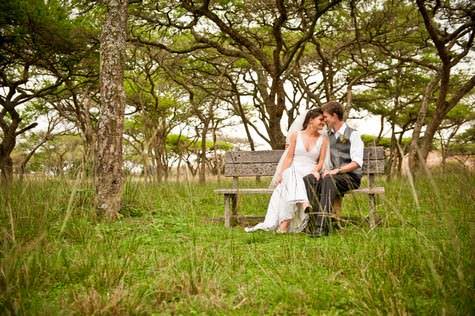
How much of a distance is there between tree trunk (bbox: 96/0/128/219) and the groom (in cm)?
217

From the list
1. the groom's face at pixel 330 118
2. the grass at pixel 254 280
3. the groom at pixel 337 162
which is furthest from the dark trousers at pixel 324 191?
the grass at pixel 254 280

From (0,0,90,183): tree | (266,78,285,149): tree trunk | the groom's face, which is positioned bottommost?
the groom's face

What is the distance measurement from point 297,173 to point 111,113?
222cm

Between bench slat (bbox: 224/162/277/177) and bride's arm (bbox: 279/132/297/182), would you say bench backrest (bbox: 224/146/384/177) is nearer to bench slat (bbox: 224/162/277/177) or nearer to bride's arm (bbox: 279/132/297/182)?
bench slat (bbox: 224/162/277/177)

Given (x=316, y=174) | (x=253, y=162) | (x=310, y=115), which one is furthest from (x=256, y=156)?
(x=316, y=174)

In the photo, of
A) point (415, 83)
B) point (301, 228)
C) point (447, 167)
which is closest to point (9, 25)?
point (301, 228)

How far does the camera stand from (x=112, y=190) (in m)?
5.13

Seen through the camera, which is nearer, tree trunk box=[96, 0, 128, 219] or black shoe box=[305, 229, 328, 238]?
black shoe box=[305, 229, 328, 238]

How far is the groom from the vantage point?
4512mm

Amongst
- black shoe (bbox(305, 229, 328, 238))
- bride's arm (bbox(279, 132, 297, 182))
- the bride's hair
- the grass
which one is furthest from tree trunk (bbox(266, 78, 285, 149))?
the grass

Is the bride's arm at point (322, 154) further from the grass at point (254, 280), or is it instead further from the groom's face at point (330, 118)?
the grass at point (254, 280)

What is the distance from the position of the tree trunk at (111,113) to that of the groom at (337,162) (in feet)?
7.12

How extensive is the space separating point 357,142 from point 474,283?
122 inches

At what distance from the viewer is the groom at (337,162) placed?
14.8ft
